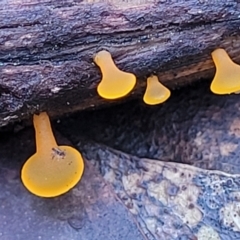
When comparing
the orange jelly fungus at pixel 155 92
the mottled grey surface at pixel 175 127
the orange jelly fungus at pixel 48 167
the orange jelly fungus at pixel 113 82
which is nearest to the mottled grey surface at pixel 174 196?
the mottled grey surface at pixel 175 127

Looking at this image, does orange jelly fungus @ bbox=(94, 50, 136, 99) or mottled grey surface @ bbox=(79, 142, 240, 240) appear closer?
orange jelly fungus @ bbox=(94, 50, 136, 99)

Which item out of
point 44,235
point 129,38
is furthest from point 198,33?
point 44,235

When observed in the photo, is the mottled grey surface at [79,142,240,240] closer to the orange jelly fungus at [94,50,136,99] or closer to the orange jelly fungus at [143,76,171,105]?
the orange jelly fungus at [143,76,171,105]

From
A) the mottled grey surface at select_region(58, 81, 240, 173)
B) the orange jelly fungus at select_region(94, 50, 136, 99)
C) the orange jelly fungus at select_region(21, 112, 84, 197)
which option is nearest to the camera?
the orange jelly fungus at select_region(94, 50, 136, 99)

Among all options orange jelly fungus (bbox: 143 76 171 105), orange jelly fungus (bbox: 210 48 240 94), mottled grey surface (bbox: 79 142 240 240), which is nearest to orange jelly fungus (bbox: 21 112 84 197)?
mottled grey surface (bbox: 79 142 240 240)

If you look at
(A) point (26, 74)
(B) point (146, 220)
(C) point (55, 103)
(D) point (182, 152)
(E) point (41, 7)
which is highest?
(E) point (41, 7)

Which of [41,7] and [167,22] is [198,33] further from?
[41,7]

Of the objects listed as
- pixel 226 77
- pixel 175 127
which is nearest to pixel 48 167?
pixel 175 127
